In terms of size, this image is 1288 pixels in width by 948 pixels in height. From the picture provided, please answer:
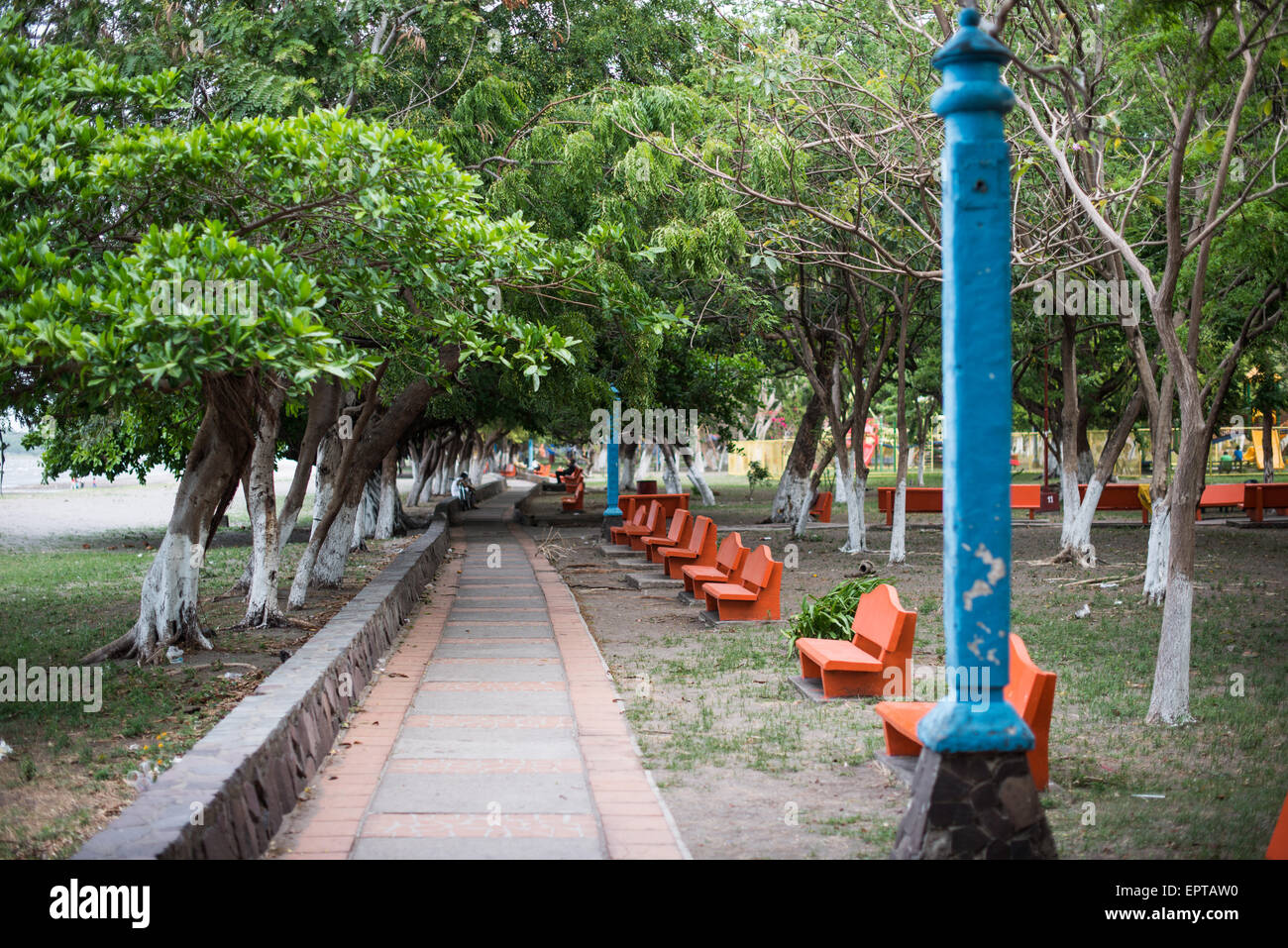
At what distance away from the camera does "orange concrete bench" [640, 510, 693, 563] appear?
1564 cm

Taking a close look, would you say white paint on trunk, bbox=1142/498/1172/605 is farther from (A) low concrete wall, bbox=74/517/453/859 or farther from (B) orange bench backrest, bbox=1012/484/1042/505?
(B) orange bench backrest, bbox=1012/484/1042/505

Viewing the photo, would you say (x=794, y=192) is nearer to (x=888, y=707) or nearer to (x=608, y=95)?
(x=608, y=95)

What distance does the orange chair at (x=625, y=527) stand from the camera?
64.4ft

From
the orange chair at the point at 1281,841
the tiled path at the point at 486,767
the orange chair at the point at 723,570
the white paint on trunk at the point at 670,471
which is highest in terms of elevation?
the white paint on trunk at the point at 670,471

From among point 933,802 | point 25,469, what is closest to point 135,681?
point 933,802

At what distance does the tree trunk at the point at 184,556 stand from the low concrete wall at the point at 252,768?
2054 millimetres

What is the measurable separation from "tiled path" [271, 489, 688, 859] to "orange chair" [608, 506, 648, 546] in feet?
29.5

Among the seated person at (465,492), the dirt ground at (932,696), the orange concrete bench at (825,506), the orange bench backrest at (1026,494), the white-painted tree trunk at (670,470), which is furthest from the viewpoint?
the white-painted tree trunk at (670,470)

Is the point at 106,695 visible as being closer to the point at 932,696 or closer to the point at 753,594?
the point at 753,594

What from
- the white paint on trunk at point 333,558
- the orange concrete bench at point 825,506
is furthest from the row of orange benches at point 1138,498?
the white paint on trunk at point 333,558

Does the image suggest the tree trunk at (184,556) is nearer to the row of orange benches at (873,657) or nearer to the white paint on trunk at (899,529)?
the row of orange benches at (873,657)

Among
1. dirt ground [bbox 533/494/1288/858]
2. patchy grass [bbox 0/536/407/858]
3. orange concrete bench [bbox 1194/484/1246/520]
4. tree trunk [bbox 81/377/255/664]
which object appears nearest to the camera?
dirt ground [bbox 533/494/1288/858]

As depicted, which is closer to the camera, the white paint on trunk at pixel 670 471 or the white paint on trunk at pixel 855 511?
the white paint on trunk at pixel 855 511

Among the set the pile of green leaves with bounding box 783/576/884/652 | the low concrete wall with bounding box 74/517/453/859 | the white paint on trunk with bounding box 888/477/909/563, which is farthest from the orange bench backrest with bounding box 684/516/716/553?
the low concrete wall with bounding box 74/517/453/859
